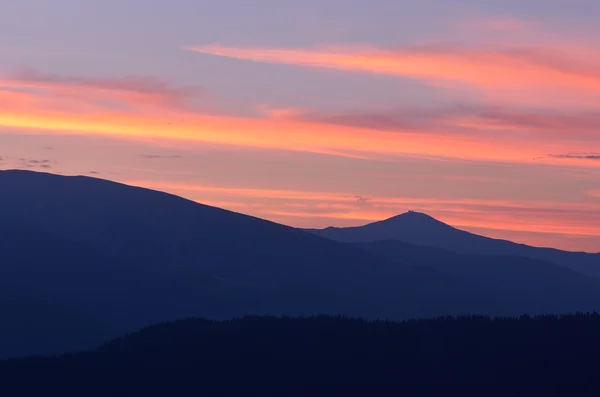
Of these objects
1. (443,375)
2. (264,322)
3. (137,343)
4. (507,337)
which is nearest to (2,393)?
(137,343)

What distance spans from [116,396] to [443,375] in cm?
4124

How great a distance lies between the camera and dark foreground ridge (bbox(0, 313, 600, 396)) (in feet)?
446

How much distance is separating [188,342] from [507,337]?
1955 inches

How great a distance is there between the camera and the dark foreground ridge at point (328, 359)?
446 ft

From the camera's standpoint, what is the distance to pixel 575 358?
5074 inches

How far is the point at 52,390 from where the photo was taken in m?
148

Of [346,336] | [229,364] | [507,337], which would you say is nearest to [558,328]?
[507,337]

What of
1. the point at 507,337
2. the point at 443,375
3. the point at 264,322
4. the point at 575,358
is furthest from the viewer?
the point at 264,322

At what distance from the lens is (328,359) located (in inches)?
6004

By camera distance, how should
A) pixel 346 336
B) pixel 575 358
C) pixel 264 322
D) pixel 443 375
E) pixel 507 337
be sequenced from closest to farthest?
Result: pixel 575 358
pixel 443 375
pixel 507 337
pixel 346 336
pixel 264 322

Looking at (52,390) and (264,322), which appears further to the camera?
(264,322)

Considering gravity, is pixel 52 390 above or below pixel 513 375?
below

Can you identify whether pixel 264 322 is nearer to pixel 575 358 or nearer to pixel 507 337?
pixel 507 337

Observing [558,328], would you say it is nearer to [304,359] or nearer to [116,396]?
[304,359]
